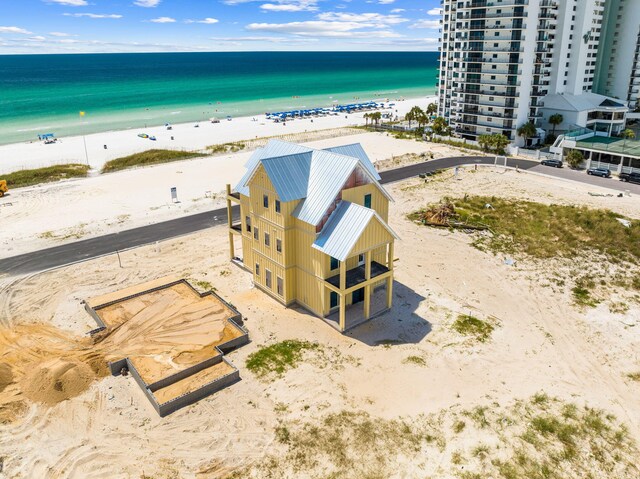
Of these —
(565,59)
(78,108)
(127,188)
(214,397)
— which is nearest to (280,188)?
(214,397)

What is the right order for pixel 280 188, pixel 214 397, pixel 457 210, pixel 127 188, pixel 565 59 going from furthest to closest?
pixel 565 59 → pixel 127 188 → pixel 457 210 → pixel 280 188 → pixel 214 397

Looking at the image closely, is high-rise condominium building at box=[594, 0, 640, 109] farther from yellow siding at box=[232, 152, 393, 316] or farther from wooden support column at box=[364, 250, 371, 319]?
wooden support column at box=[364, 250, 371, 319]

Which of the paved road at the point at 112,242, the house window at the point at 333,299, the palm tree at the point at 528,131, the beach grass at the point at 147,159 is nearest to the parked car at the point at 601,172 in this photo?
the paved road at the point at 112,242

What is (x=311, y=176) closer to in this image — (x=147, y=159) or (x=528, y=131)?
(x=147, y=159)

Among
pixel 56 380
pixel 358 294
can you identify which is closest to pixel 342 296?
pixel 358 294

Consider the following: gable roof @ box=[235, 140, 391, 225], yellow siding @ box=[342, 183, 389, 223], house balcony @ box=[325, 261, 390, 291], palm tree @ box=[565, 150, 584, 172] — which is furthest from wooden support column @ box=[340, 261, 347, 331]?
palm tree @ box=[565, 150, 584, 172]

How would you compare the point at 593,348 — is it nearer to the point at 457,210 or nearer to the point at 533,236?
the point at 533,236

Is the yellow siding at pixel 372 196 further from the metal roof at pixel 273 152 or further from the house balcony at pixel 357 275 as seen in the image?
the metal roof at pixel 273 152
